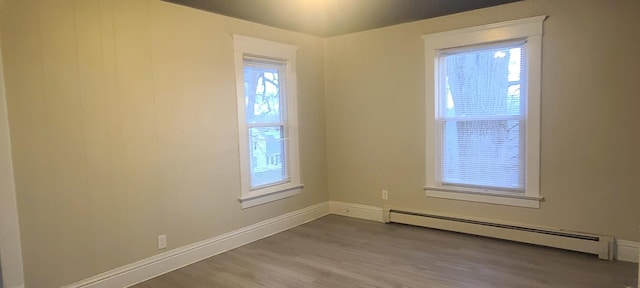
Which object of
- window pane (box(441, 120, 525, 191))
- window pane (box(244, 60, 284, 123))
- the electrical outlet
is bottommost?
the electrical outlet

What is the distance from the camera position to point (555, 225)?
3.72 meters

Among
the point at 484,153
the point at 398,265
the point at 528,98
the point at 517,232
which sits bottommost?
the point at 398,265

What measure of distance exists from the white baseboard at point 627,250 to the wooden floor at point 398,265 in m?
0.08

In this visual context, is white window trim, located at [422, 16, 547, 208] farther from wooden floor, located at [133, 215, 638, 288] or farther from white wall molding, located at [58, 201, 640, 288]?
white wall molding, located at [58, 201, 640, 288]

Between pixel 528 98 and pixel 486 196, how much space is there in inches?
41.6

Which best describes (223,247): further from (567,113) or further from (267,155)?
(567,113)

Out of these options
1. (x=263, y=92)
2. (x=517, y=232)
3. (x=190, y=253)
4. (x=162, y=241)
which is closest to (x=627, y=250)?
(x=517, y=232)

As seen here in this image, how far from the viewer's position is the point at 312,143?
5.02 metres

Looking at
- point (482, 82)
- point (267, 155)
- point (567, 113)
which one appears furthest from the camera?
point (267, 155)

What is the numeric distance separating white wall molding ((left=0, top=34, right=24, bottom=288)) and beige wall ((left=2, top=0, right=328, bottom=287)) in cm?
4

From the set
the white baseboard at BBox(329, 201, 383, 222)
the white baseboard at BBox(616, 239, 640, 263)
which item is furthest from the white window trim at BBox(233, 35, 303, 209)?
the white baseboard at BBox(616, 239, 640, 263)

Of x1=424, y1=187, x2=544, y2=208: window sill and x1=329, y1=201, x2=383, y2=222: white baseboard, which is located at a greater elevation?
x1=424, y1=187, x2=544, y2=208: window sill

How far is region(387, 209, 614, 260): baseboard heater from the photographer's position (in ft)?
11.3

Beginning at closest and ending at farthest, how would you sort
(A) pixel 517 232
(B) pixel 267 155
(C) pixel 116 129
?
(C) pixel 116 129 < (A) pixel 517 232 < (B) pixel 267 155
